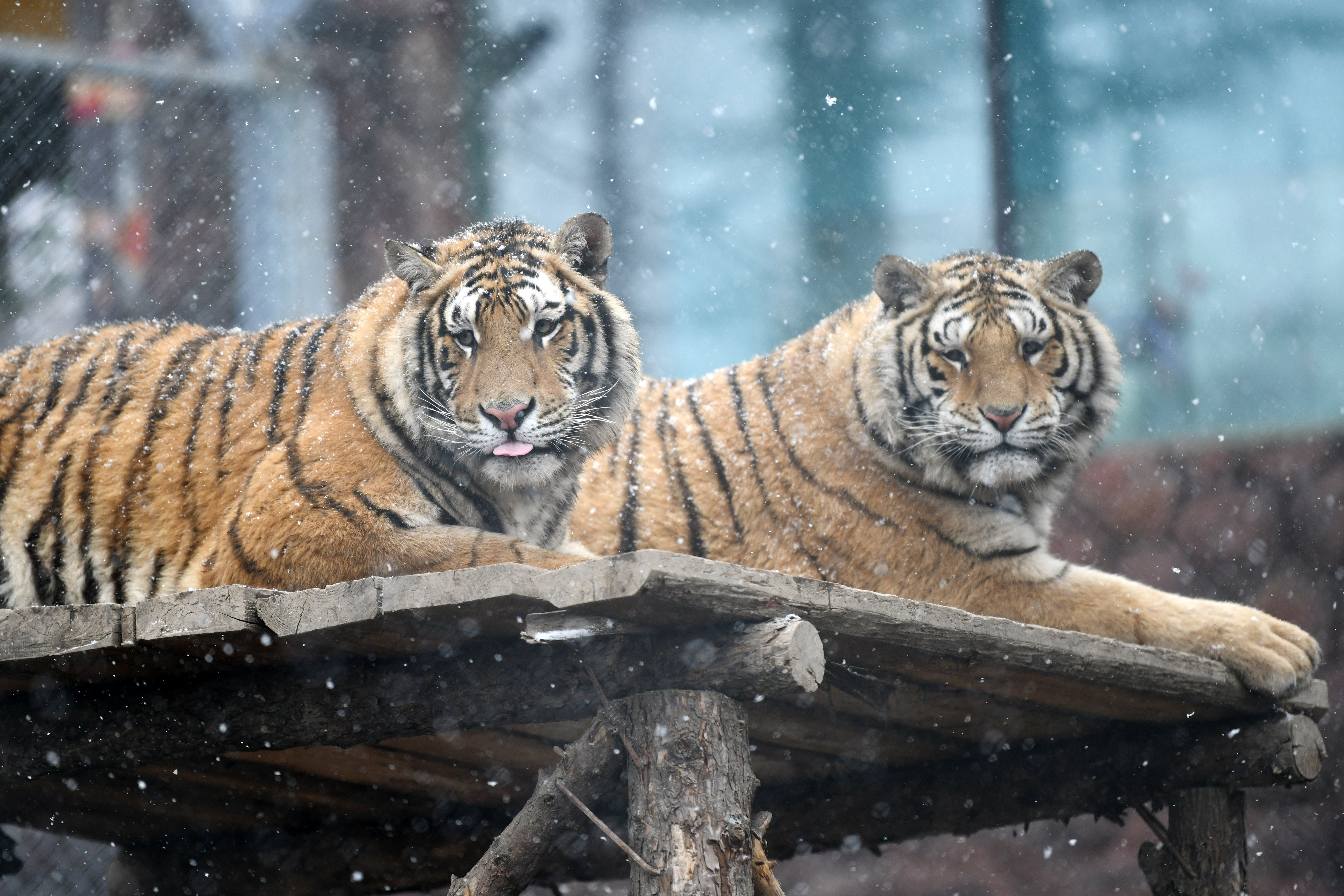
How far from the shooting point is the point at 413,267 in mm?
2029

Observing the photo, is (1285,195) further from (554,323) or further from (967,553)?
(554,323)

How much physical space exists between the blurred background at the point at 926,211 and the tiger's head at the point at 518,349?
2.35m

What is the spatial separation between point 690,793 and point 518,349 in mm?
729

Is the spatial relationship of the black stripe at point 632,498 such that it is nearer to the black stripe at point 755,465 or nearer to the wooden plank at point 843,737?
the black stripe at point 755,465

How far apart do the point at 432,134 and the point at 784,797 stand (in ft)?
11.1

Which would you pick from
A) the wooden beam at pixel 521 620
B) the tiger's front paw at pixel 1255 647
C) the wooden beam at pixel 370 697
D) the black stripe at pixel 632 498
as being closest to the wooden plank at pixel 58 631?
the wooden beam at pixel 521 620

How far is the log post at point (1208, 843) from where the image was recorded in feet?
7.63

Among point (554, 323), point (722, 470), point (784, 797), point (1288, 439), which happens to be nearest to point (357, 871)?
point (784, 797)

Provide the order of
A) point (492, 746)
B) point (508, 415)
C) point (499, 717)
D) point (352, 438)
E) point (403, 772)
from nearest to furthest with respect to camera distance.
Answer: point (499, 717) < point (508, 415) < point (352, 438) < point (492, 746) < point (403, 772)

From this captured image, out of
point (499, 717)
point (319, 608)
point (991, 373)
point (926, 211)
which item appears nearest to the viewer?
point (319, 608)

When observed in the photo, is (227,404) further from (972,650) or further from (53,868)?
(53,868)

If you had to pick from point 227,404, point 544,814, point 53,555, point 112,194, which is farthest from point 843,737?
point 112,194

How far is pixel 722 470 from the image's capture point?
257 cm

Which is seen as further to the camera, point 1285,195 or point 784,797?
point 1285,195
